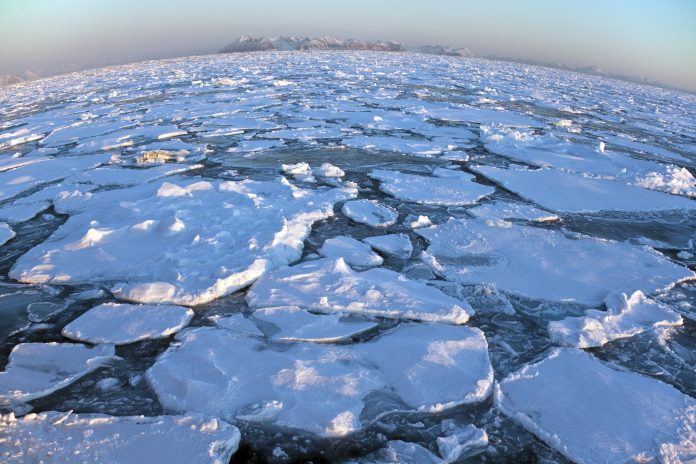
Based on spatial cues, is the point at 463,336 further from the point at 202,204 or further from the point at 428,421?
the point at 202,204

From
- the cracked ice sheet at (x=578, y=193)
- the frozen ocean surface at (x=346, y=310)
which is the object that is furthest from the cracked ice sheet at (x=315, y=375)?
the cracked ice sheet at (x=578, y=193)

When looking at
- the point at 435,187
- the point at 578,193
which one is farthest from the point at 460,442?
the point at 578,193

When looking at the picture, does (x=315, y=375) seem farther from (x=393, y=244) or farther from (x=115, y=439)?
(x=393, y=244)

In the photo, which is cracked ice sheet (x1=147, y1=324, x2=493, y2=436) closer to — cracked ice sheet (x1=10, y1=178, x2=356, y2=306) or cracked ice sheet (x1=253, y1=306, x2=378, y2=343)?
cracked ice sheet (x1=253, y1=306, x2=378, y2=343)

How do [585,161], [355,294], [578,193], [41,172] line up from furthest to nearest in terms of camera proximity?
[585,161] < [41,172] < [578,193] < [355,294]

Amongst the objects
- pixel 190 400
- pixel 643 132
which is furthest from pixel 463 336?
pixel 643 132

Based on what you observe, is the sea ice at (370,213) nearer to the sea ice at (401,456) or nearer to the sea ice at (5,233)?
the sea ice at (401,456)

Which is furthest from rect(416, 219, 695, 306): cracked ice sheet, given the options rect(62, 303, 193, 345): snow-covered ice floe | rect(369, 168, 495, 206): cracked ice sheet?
rect(62, 303, 193, 345): snow-covered ice floe
